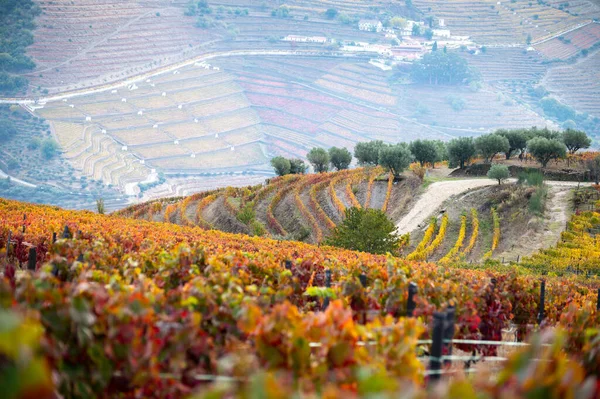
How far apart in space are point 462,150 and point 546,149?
728 cm

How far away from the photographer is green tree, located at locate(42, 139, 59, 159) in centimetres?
13500

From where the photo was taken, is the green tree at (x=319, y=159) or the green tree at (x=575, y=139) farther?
the green tree at (x=319, y=159)

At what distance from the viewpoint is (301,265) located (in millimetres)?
12156

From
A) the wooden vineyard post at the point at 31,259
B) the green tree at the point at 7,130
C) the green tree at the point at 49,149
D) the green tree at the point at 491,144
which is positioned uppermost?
the green tree at the point at 7,130

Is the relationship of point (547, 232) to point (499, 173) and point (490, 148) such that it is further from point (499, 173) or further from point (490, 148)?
point (490, 148)

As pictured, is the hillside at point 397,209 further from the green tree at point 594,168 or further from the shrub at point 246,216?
the green tree at point 594,168

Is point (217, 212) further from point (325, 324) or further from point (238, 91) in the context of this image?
point (238, 91)

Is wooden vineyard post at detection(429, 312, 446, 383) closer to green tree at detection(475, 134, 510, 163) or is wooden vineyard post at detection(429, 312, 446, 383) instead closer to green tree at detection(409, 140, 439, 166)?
green tree at detection(475, 134, 510, 163)

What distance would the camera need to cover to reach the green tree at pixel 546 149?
4644cm

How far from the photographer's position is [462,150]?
172 feet

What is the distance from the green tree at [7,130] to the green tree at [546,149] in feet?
400

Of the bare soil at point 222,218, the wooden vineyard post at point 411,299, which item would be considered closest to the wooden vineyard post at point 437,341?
the wooden vineyard post at point 411,299

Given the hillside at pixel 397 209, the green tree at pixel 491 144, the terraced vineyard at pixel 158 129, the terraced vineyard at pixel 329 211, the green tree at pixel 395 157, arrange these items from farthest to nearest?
the terraced vineyard at pixel 158 129 → the green tree at pixel 491 144 → the green tree at pixel 395 157 → the terraced vineyard at pixel 329 211 → the hillside at pixel 397 209

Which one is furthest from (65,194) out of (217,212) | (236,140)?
(217,212)
